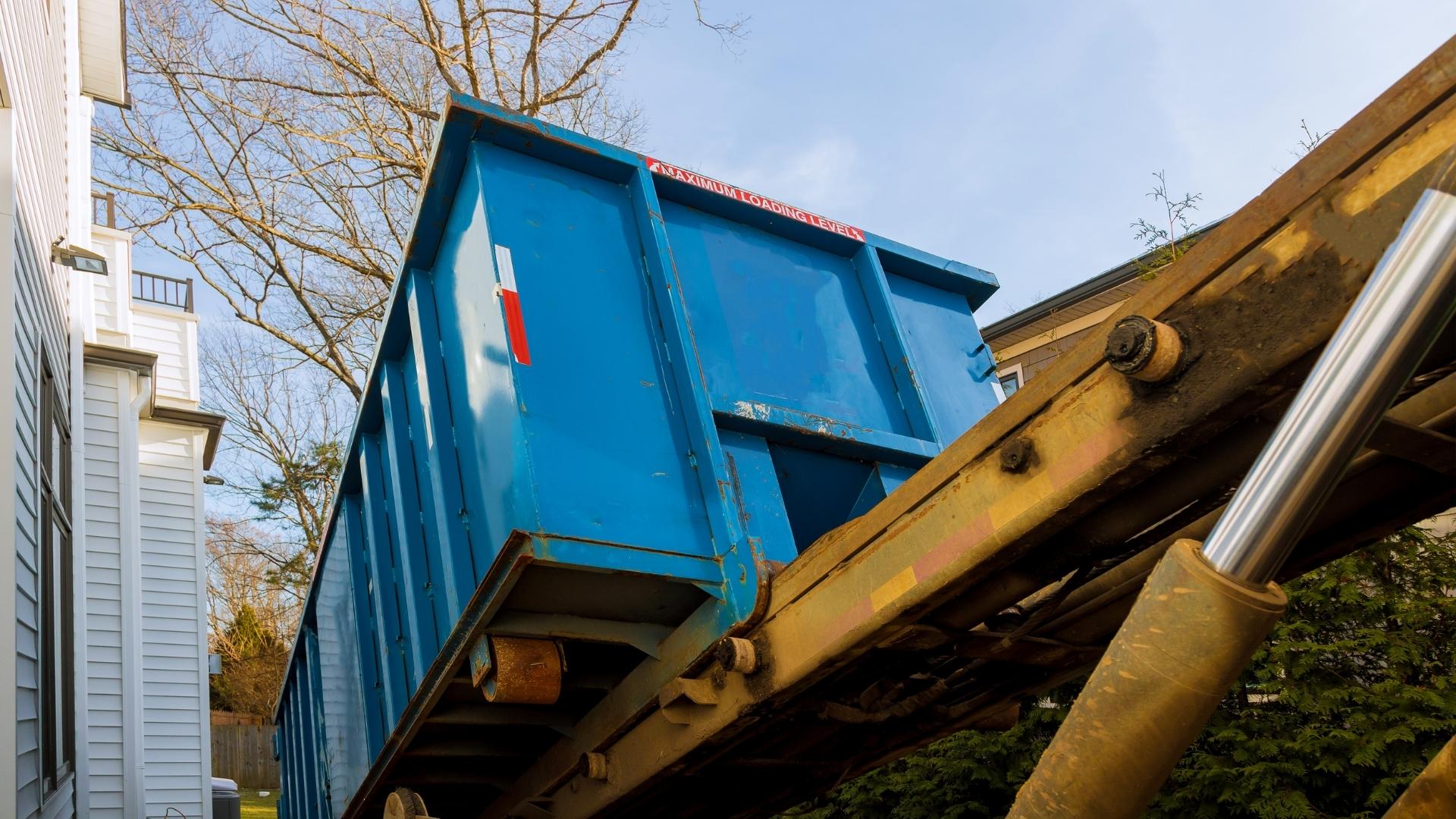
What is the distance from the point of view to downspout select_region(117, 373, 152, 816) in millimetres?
8789

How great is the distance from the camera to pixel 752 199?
3.96 metres

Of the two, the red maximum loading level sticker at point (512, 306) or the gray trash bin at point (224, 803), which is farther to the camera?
the gray trash bin at point (224, 803)

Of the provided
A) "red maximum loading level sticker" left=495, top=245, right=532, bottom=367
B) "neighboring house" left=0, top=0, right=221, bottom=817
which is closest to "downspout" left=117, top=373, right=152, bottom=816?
"neighboring house" left=0, top=0, right=221, bottom=817

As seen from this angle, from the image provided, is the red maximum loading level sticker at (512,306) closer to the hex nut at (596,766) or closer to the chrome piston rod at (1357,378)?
the hex nut at (596,766)

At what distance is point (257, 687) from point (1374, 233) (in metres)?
28.5

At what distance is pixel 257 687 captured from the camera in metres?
26.6

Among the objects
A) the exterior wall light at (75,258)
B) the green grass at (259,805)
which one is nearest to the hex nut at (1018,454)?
the exterior wall light at (75,258)

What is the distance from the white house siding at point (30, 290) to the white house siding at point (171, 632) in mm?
3306

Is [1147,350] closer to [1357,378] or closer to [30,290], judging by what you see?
[1357,378]

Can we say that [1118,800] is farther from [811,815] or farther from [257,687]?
[257,687]

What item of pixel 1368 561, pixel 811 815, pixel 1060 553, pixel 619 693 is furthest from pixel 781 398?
pixel 811 815

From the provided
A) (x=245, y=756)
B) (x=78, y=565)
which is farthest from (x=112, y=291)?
(x=245, y=756)

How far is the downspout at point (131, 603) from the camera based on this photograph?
879cm

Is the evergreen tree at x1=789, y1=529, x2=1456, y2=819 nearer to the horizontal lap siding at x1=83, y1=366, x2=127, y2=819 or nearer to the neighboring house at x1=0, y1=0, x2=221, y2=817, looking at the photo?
the neighboring house at x1=0, y1=0, x2=221, y2=817
